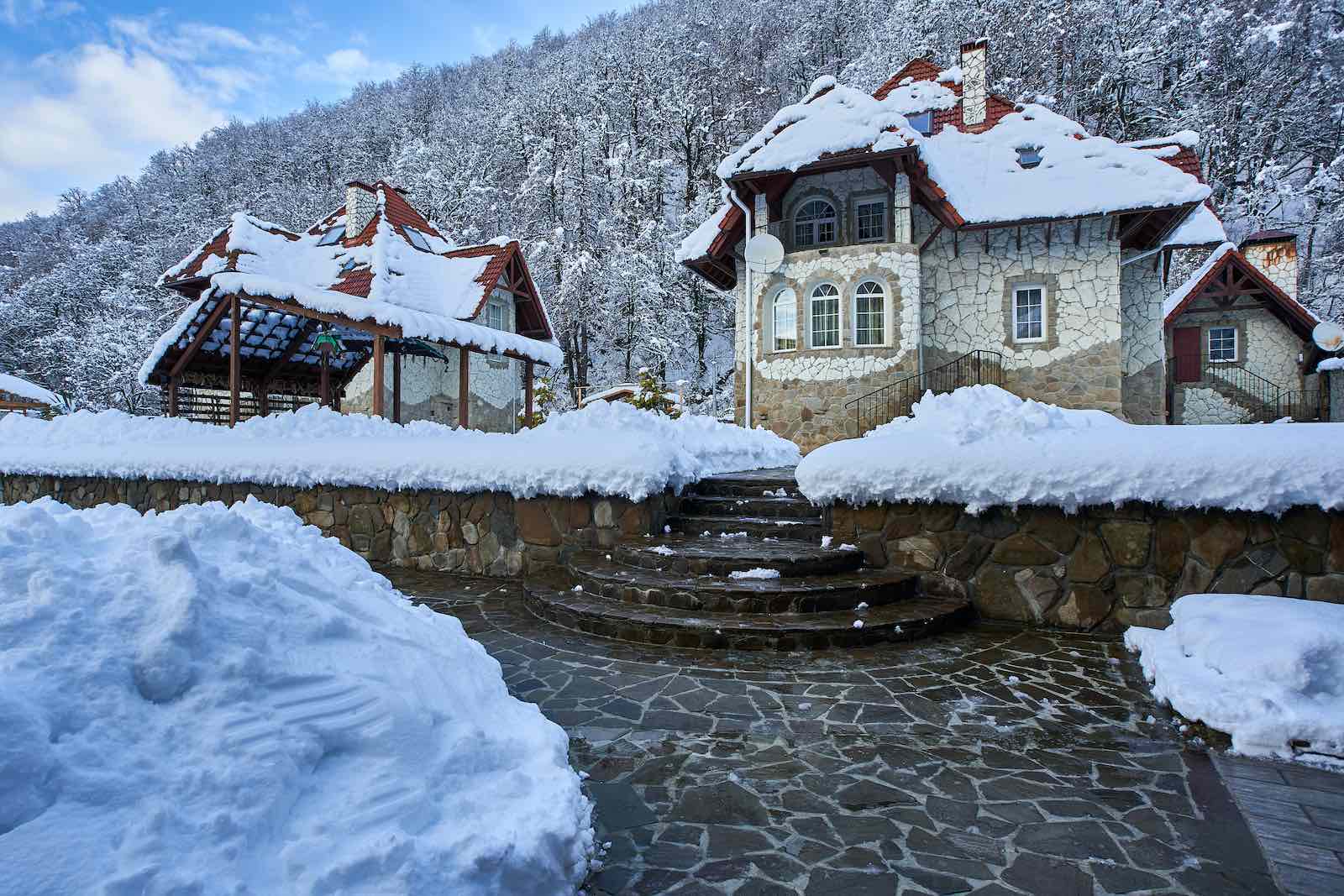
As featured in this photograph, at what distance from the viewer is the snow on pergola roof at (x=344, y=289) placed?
11.5 m

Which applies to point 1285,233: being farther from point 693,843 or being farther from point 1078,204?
point 693,843

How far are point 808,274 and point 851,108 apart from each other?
11.6ft

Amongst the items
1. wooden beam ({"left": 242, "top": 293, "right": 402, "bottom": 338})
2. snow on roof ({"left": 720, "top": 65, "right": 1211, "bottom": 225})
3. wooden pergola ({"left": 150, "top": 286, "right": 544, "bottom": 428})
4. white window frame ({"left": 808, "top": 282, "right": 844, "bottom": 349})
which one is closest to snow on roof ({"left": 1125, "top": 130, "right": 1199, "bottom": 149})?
snow on roof ({"left": 720, "top": 65, "right": 1211, "bottom": 225})

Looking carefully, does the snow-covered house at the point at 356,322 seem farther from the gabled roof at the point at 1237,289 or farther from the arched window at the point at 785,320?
the gabled roof at the point at 1237,289

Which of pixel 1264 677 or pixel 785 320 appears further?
pixel 785 320

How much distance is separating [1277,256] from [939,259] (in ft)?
38.9

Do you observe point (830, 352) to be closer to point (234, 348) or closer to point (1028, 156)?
point (1028, 156)

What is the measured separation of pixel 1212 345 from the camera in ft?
63.3

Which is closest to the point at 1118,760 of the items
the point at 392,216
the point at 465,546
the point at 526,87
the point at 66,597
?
the point at 66,597

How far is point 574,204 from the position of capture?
30453 millimetres

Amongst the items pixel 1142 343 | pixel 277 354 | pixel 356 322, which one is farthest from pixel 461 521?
pixel 1142 343

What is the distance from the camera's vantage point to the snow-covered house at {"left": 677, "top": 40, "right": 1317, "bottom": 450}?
13.8 metres

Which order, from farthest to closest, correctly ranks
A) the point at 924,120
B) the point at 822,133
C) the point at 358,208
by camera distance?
the point at 358,208 < the point at 924,120 < the point at 822,133

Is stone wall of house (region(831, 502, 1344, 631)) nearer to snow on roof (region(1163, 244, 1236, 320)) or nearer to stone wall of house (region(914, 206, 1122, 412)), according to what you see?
stone wall of house (region(914, 206, 1122, 412))
